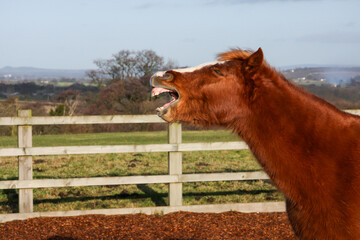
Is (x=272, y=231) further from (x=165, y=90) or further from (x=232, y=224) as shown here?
(x=165, y=90)

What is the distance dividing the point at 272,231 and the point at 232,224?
58 centimetres

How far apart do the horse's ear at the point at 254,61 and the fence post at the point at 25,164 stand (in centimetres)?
456

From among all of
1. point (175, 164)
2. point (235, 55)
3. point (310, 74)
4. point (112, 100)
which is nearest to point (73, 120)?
point (175, 164)

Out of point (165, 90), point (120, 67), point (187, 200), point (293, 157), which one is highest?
point (120, 67)

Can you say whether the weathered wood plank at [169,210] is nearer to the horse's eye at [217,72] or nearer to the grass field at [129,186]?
the grass field at [129,186]

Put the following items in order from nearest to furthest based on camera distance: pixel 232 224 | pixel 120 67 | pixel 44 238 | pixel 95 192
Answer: pixel 44 238
pixel 232 224
pixel 95 192
pixel 120 67

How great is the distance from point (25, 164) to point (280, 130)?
15.5 feet

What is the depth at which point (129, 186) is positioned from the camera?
859 centimetres

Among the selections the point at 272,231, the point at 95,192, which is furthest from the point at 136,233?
the point at 95,192

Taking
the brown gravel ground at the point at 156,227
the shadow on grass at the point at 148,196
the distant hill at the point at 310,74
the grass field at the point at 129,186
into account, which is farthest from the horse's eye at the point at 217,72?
the shadow on grass at the point at 148,196

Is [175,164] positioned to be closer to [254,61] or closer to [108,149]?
→ [108,149]

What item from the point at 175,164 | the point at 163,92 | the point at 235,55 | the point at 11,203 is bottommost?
the point at 11,203

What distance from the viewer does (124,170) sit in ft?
33.2

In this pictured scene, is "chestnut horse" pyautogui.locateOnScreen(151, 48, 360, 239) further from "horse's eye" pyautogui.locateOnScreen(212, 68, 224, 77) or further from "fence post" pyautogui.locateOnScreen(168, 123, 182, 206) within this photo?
"fence post" pyautogui.locateOnScreen(168, 123, 182, 206)
